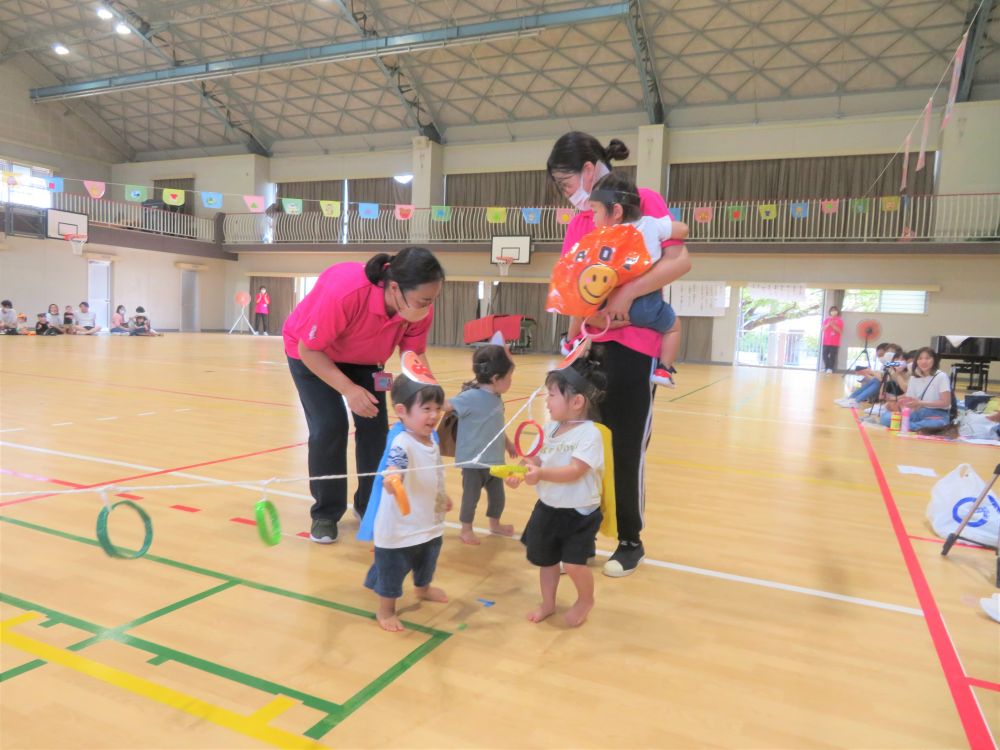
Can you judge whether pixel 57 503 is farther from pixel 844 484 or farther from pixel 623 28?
pixel 623 28

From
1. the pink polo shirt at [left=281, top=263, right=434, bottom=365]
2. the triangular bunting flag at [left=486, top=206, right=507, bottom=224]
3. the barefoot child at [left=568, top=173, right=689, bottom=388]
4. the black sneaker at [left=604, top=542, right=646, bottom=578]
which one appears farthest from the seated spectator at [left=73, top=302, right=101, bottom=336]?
the barefoot child at [left=568, top=173, right=689, bottom=388]

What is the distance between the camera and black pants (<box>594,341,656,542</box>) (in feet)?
7.60

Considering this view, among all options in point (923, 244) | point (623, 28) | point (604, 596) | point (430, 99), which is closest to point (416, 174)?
point (430, 99)

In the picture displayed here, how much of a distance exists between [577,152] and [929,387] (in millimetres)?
5769

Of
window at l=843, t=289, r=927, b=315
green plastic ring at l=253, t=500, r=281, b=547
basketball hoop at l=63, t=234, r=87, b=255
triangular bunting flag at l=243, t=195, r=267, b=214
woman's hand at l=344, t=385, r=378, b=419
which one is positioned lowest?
green plastic ring at l=253, t=500, r=281, b=547

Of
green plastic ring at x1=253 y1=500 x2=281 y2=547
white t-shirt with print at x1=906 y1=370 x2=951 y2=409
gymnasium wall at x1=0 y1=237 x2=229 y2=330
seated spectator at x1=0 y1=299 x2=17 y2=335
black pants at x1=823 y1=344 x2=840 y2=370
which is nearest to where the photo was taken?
green plastic ring at x1=253 y1=500 x2=281 y2=547

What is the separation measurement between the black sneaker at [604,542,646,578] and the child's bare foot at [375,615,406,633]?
33.3 inches

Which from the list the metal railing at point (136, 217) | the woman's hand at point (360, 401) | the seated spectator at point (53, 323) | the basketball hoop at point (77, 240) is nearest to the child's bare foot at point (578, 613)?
the woman's hand at point (360, 401)

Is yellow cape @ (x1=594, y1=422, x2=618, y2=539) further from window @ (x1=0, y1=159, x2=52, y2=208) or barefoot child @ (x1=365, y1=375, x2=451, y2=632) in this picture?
window @ (x1=0, y1=159, x2=52, y2=208)

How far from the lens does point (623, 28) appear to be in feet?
47.4

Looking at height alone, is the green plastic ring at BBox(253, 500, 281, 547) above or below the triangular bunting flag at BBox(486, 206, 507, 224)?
below

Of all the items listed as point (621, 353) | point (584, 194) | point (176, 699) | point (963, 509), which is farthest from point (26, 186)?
point (963, 509)

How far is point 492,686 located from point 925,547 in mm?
2269

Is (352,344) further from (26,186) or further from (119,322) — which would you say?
(26,186)
